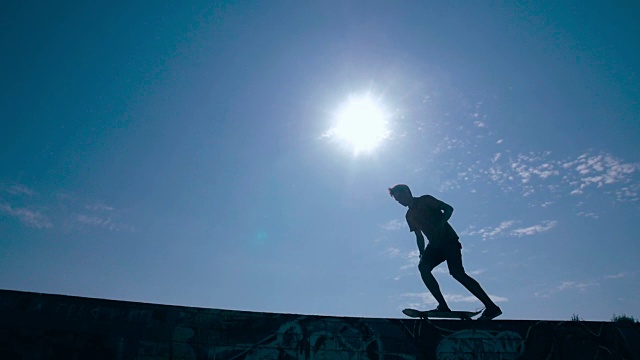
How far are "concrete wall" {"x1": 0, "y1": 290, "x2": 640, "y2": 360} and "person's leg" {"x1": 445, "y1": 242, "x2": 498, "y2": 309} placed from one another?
1.39 ft

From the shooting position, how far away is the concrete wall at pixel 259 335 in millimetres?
6066

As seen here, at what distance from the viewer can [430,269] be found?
26.2ft

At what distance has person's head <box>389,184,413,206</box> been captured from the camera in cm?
823

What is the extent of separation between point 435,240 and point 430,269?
0.59m

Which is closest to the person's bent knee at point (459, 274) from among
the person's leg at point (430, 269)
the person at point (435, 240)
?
the person at point (435, 240)

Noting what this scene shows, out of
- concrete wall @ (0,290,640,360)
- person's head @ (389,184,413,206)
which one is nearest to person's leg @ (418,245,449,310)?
concrete wall @ (0,290,640,360)

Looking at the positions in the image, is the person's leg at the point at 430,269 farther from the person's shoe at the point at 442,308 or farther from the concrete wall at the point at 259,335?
the concrete wall at the point at 259,335

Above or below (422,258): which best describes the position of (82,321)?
below

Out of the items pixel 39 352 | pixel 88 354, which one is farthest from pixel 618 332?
pixel 39 352

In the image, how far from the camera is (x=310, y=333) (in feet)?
22.1

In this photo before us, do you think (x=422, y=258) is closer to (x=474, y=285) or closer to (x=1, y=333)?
(x=474, y=285)

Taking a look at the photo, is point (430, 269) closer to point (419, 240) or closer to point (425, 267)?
point (425, 267)

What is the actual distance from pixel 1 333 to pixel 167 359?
2321 millimetres

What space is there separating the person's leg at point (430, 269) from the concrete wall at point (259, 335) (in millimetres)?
721
